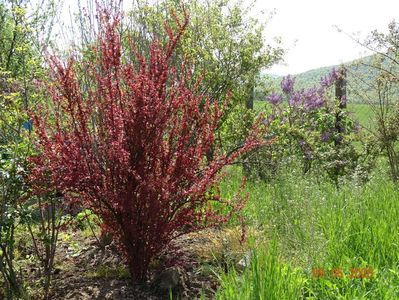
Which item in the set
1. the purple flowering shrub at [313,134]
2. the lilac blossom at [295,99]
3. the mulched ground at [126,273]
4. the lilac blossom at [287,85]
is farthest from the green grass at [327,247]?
the lilac blossom at [287,85]

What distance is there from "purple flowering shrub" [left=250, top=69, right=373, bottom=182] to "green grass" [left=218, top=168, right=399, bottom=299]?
1705mm

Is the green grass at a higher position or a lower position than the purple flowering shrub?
lower

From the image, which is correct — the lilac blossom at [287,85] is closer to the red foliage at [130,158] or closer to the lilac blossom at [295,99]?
the lilac blossom at [295,99]

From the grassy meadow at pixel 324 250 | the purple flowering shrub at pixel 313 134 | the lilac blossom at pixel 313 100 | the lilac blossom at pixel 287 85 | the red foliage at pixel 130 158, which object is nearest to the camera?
the grassy meadow at pixel 324 250

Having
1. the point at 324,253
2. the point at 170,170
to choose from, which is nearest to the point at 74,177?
the point at 170,170

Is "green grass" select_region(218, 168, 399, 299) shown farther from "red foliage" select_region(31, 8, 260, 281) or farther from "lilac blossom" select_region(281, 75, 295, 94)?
"lilac blossom" select_region(281, 75, 295, 94)

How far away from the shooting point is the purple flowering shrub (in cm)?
731

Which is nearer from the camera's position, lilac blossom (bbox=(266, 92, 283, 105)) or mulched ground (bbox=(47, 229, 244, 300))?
mulched ground (bbox=(47, 229, 244, 300))

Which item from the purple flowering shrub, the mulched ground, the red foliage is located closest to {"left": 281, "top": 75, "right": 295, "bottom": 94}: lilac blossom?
the purple flowering shrub

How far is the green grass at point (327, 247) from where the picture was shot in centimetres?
291

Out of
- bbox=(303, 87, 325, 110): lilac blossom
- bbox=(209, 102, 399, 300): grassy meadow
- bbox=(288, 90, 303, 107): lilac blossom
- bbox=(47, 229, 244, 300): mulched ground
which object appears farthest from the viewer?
bbox=(303, 87, 325, 110): lilac blossom

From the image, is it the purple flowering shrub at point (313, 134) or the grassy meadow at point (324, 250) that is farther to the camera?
Result: the purple flowering shrub at point (313, 134)

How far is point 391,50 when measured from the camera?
7.43 m

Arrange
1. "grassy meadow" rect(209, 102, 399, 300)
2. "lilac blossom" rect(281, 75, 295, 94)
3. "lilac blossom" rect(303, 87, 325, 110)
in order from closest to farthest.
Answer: "grassy meadow" rect(209, 102, 399, 300)
"lilac blossom" rect(303, 87, 325, 110)
"lilac blossom" rect(281, 75, 295, 94)
